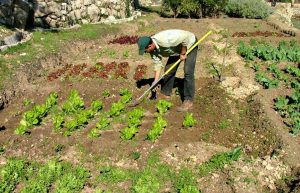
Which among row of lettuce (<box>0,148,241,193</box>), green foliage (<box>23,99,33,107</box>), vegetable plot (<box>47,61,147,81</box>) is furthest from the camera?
vegetable plot (<box>47,61,147,81</box>)

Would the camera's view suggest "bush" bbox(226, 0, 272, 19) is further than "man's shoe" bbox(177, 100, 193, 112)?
Yes

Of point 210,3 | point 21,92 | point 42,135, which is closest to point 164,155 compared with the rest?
point 42,135

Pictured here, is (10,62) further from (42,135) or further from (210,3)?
(210,3)

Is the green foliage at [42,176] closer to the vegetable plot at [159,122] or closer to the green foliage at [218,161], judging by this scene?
the vegetable plot at [159,122]

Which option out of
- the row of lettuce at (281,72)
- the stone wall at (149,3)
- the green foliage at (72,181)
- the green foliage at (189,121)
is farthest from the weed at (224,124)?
the stone wall at (149,3)

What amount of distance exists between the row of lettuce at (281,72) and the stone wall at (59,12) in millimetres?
7353

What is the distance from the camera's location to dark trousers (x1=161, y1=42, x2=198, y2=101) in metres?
9.17

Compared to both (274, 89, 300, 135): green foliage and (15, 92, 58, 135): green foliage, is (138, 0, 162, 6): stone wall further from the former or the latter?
(274, 89, 300, 135): green foliage

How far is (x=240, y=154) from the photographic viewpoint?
7.57m

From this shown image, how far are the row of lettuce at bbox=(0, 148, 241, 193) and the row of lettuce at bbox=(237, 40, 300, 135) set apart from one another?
2.28 metres

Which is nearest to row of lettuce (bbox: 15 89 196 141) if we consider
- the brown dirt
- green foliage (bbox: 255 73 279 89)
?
the brown dirt

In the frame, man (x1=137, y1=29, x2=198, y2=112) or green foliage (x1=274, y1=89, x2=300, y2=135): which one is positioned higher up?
man (x1=137, y1=29, x2=198, y2=112)

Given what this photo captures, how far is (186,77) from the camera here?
931 cm

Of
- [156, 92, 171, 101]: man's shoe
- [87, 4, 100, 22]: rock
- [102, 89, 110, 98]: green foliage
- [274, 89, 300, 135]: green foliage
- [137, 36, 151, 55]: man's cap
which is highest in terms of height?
[137, 36, 151, 55]: man's cap
